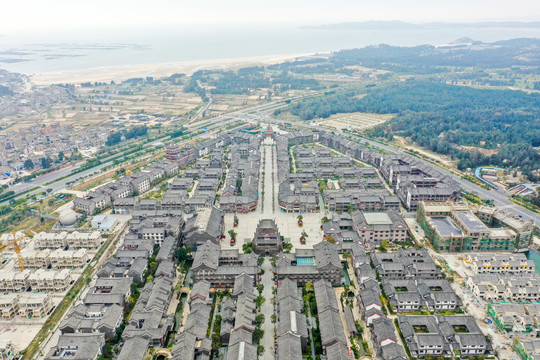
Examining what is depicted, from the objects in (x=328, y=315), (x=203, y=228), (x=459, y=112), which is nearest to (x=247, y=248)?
(x=203, y=228)

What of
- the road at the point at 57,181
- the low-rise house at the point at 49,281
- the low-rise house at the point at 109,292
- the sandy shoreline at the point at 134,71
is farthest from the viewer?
the sandy shoreline at the point at 134,71

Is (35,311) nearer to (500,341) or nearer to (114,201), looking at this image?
(114,201)

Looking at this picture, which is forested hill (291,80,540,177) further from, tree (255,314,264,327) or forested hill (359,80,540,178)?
tree (255,314,264,327)

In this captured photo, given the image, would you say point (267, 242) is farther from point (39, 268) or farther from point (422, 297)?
point (39, 268)

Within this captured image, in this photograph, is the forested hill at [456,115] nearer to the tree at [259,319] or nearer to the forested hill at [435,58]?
the forested hill at [435,58]

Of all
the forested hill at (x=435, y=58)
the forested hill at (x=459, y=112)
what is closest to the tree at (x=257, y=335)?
the forested hill at (x=459, y=112)

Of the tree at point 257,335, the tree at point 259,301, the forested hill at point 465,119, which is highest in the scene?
the forested hill at point 465,119

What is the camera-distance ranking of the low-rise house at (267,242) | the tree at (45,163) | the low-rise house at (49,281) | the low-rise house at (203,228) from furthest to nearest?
1. the tree at (45,163)
2. the low-rise house at (203,228)
3. the low-rise house at (267,242)
4. the low-rise house at (49,281)

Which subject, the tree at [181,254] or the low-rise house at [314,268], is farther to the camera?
the tree at [181,254]

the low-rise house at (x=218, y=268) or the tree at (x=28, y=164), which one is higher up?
the tree at (x=28, y=164)
